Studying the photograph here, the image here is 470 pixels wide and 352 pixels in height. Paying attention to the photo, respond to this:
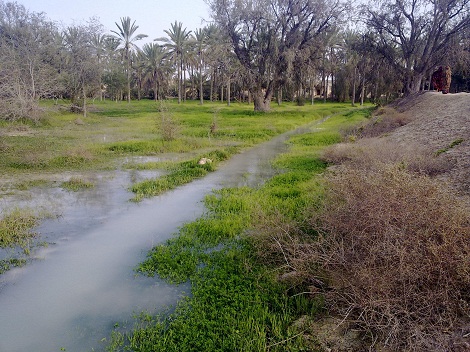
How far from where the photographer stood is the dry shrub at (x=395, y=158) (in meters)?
8.49

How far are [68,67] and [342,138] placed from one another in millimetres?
23827

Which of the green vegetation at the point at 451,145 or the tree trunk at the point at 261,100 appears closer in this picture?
the green vegetation at the point at 451,145

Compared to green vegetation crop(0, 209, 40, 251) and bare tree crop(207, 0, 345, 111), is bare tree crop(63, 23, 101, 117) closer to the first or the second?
bare tree crop(207, 0, 345, 111)

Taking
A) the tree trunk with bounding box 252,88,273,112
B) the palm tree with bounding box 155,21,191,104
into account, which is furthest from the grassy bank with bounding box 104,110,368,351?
the palm tree with bounding box 155,21,191,104

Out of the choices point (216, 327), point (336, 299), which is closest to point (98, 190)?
point (216, 327)

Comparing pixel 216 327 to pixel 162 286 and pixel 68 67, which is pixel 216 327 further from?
pixel 68 67

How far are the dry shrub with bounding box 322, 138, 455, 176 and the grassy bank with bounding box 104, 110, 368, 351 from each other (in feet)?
7.37

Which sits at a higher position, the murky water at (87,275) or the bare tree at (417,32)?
the bare tree at (417,32)

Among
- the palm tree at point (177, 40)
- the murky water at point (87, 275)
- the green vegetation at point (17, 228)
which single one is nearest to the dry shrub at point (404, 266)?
the murky water at point (87, 275)

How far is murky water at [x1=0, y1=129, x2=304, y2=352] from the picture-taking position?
4820 millimetres

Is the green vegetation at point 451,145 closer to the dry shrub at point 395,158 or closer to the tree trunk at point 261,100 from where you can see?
the dry shrub at point 395,158

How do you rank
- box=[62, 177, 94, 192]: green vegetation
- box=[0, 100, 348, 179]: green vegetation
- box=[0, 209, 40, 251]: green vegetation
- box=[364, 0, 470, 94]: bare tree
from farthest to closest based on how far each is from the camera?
1. box=[364, 0, 470, 94]: bare tree
2. box=[0, 100, 348, 179]: green vegetation
3. box=[62, 177, 94, 192]: green vegetation
4. box=[0, 209, 40, 251]: green vegetation

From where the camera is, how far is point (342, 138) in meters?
20.3

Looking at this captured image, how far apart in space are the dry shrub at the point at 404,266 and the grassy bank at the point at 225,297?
72cm
